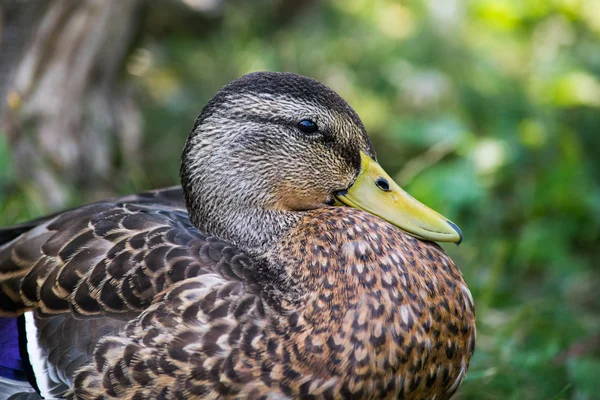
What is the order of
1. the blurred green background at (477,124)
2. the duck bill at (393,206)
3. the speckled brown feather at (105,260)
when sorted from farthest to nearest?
the blurred green background at (477,124) < the duck bill at (393,206) < the speckled brown feather at (105,260)

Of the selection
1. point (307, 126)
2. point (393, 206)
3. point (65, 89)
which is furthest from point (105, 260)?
point (65, 89)

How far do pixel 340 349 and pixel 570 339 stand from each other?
65.4 inches

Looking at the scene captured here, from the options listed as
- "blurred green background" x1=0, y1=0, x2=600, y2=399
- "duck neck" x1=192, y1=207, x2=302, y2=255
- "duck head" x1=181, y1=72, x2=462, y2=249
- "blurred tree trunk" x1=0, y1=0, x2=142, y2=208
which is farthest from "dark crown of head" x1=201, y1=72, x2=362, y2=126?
"blurred tree trunk" x1=0, y1=0, x2=142, y2=208

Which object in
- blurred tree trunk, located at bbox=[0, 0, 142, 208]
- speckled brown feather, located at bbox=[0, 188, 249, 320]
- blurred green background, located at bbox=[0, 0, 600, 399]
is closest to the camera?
speckled brown feather, located at bbox=[0, 188, 249, 320]

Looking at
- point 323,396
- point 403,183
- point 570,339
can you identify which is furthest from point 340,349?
point 403,183

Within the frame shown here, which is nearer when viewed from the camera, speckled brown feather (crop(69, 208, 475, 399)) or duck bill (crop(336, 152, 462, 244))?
speckled brown feather (crop(69, 208, 475, 399))

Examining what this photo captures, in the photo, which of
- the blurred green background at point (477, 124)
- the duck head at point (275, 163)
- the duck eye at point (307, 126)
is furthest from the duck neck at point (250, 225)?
the blurred green background at point (477, 124)

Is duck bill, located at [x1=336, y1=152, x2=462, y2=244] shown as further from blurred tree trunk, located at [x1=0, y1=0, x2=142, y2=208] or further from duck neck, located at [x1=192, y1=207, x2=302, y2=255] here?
blurred tree trunk, located at [x1=0, y1=0, x2=142, y2=208]

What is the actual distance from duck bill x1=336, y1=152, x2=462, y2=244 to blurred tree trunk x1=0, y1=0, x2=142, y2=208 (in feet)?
7.36

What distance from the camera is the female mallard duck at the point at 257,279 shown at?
221 centimetres

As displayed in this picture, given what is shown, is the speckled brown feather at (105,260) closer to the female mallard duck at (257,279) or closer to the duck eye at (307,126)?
the female mallard duck at (257,279)

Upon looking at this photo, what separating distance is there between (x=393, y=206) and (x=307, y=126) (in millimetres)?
385

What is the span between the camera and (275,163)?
257cm

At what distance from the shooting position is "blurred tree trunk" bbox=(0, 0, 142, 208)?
14.5 ft
